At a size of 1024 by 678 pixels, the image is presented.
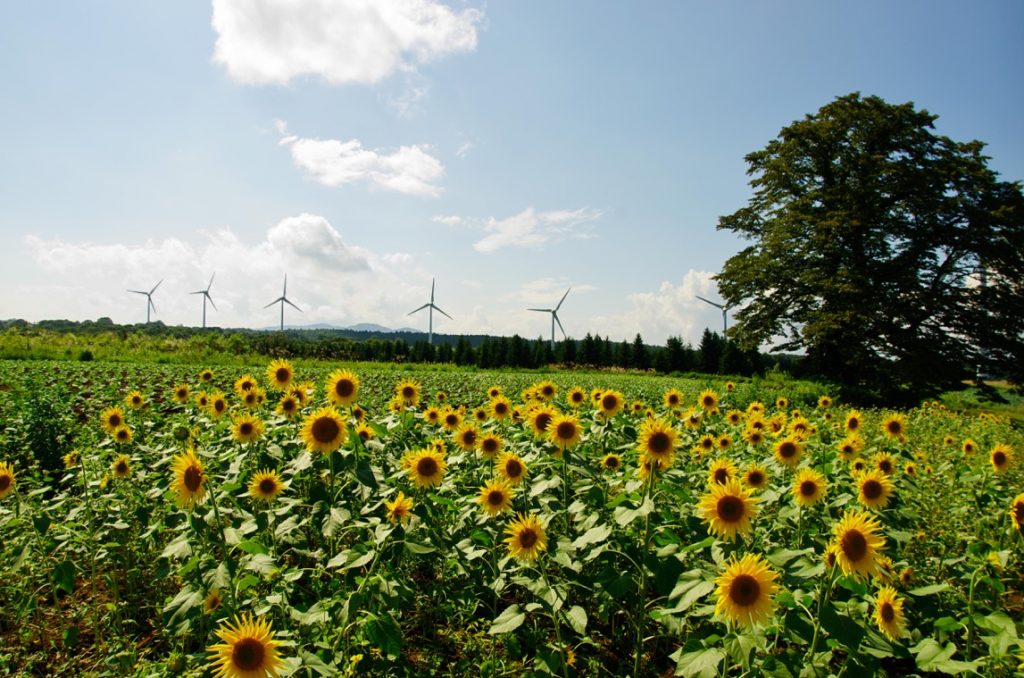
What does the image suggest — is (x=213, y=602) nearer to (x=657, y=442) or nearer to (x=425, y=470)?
(x=425, y=470)

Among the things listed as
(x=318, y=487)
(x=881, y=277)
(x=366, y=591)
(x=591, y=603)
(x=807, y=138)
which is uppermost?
(x=807, y=138)

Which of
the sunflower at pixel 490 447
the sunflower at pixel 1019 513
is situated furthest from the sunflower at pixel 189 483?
the sunflower at pixel 1019 513

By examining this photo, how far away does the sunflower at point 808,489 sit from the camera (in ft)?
9.37

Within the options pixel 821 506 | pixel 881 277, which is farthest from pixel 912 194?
pixel 821 506

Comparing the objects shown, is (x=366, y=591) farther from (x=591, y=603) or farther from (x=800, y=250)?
(x=800, y=250)

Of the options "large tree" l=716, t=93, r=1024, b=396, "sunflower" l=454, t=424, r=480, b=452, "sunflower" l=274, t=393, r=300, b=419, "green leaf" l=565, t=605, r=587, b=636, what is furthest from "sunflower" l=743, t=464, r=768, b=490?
"large tree" l=716, t=93, r=1024, b=396

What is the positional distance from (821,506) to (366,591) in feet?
9.98

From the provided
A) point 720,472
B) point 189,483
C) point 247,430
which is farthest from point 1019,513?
point 247,430

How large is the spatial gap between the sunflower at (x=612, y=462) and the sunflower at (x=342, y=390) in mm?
1821

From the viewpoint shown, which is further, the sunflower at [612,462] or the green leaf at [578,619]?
the sunflower at [612,462]

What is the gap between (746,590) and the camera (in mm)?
2062

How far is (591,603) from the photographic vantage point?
3.82m

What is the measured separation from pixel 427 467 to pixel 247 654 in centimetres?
143

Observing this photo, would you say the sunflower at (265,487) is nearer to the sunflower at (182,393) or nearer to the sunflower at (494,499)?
the sunflower at (494,499)
